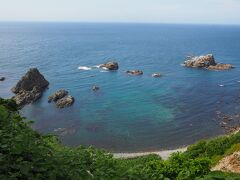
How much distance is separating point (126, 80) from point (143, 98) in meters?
19.4

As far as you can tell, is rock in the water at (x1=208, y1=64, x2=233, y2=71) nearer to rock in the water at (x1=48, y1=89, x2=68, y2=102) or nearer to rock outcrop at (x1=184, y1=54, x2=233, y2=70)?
rock outcrop at (x1=184, y1=54, x2=233, y2=70)

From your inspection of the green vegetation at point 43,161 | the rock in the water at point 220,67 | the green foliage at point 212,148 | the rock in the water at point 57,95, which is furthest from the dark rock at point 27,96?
the green vegetation at point 43,161

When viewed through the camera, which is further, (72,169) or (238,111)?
(238,111)

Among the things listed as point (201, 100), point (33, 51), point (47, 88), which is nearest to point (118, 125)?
point (201, 100)

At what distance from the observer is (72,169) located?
10.8 meters

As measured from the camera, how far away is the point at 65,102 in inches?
3081

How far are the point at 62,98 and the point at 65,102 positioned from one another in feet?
11.5

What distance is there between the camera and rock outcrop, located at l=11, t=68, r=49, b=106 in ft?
269

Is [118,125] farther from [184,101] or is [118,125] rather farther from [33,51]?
[33,51]

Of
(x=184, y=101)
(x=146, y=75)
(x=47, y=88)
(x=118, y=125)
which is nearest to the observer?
(x=118, y=125)

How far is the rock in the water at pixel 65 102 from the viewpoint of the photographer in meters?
77.6

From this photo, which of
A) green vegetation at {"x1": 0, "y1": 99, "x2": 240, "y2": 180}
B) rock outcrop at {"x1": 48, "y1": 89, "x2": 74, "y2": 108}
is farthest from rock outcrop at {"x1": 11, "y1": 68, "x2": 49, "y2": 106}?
green vegetation at {"x1": 0, "y1": 99, "x2": 240, "y2": 180}

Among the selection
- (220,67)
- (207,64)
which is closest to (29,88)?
(207,64)

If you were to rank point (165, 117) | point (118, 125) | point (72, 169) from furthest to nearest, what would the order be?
point (165, 117) < point (118, 125) < point (72, 169)
